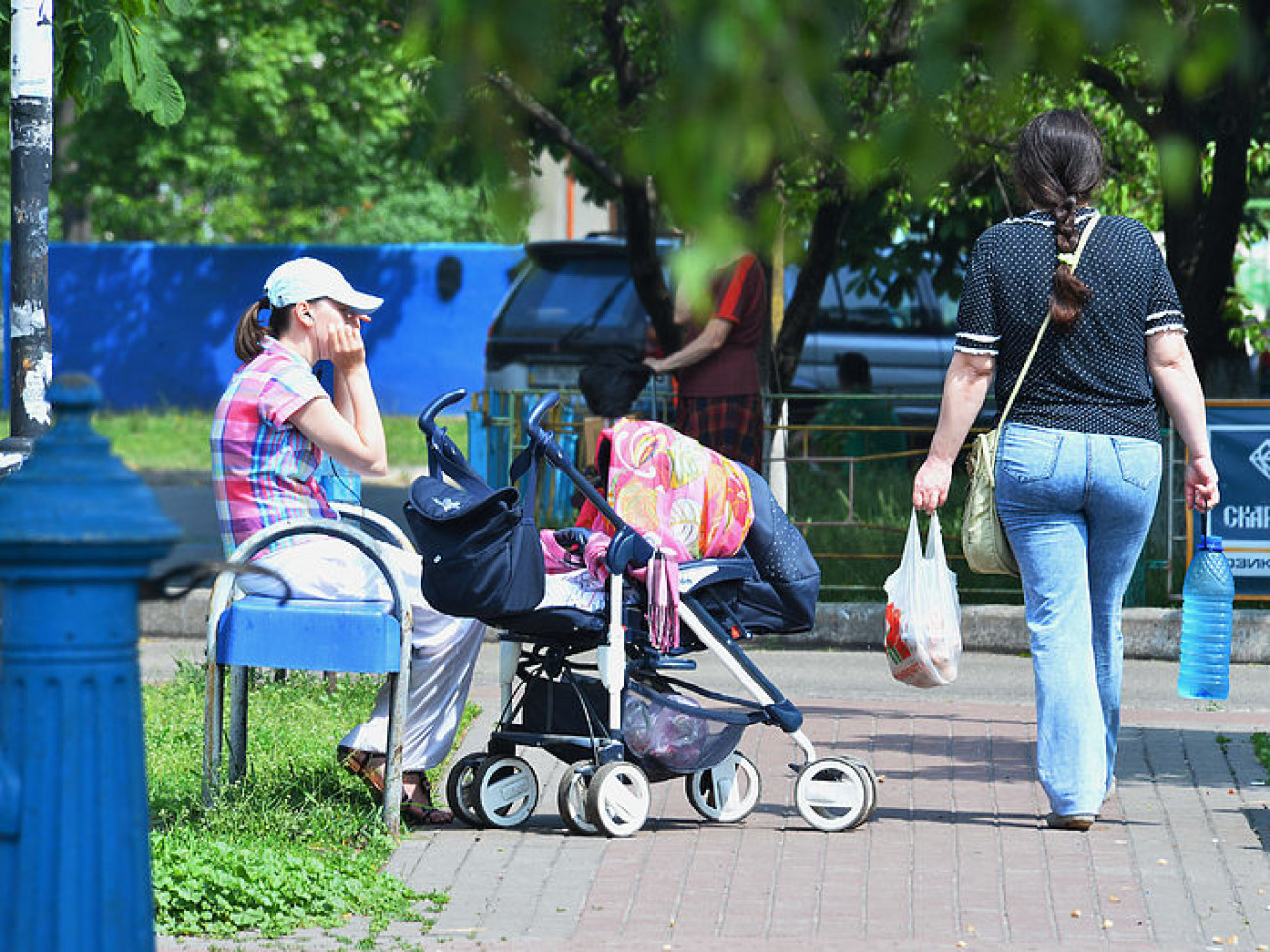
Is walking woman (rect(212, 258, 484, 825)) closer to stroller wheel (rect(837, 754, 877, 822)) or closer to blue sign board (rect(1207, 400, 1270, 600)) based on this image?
stroller wheel (rect(837, 754, 877, 822))

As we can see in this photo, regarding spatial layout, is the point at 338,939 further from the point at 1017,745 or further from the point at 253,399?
the point at 1017,745

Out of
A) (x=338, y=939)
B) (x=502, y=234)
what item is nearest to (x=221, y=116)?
(x=338, y=939)

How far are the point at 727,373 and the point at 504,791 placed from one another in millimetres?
4342

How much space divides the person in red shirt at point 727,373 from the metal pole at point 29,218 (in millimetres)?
3565

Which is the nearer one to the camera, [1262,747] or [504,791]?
[504,791]

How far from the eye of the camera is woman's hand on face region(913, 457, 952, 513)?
18.6 ft

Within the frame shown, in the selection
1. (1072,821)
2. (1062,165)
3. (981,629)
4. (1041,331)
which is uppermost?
(1062,165)

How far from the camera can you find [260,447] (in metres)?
5.85

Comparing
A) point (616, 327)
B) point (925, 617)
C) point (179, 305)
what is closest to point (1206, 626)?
point (925, 617)

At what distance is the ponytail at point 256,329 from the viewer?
6020mm

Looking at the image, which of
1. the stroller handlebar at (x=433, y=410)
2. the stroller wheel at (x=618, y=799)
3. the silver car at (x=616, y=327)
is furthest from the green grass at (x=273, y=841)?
the silver car at (x=616, y=327)

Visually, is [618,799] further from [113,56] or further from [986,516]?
[113,56]

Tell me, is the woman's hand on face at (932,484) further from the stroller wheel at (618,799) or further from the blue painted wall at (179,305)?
the blue painted wall at (179,305)

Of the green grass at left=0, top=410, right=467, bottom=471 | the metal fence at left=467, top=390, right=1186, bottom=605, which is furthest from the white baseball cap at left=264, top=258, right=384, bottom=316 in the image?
the green grass at left=0, top=410, right=467, bottom=471
